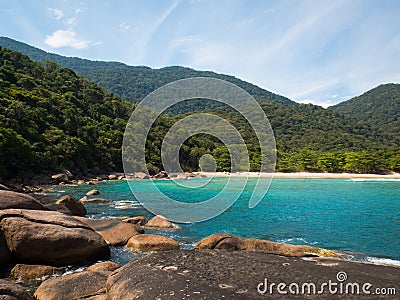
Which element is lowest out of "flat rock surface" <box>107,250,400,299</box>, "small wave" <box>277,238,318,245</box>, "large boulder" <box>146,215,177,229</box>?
"small wave" <box>277,238,318,245</box>

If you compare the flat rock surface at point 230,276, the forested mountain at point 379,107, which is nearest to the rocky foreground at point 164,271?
the flat rock surface at point 230,276

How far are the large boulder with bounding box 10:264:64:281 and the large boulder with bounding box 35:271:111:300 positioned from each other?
193 cm

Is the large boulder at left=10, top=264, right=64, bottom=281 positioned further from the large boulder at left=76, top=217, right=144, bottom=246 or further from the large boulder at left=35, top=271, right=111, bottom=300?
the large boulder at left=76, top=217, right=144, bottom=246

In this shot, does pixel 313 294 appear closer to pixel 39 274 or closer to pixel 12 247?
pixel 39 274

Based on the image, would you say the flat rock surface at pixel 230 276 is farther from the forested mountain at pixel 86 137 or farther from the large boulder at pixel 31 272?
the forested mountain at pixel 86 137

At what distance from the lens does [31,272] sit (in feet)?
27.9

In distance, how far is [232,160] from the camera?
7538cm

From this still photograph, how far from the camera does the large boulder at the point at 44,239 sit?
8.82 m

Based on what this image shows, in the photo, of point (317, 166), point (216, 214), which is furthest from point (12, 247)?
point (317, 166)

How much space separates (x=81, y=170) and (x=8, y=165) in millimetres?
17644

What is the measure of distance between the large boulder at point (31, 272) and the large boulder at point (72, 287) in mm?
1932

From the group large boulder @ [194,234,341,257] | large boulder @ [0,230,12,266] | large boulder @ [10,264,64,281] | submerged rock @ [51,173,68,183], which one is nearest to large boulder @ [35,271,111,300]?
large boulder @ [10,264,64,281]

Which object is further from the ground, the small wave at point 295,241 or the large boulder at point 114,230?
the large boulder at point 114,230

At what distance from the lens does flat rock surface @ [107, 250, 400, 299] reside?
377 cm
